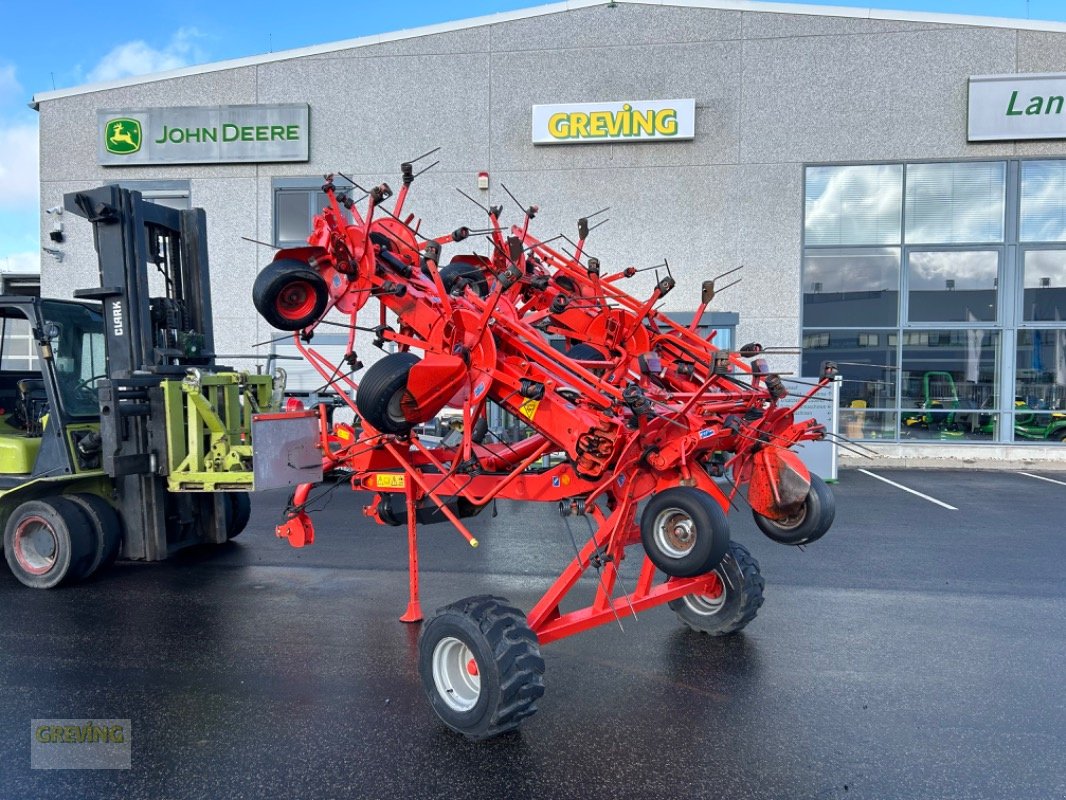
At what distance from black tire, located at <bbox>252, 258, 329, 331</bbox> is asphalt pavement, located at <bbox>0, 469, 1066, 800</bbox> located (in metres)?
2.25

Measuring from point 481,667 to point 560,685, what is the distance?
105 centimetres

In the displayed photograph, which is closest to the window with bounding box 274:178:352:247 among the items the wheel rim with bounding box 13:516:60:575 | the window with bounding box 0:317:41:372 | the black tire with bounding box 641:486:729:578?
the window with bounding box 0:317:41:372

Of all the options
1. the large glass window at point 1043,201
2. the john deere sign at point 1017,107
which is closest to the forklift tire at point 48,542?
the john deere sign at point 1017,107

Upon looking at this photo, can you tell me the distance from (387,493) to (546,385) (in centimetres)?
201

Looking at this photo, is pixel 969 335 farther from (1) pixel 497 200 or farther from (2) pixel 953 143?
(1) pixel 497 200

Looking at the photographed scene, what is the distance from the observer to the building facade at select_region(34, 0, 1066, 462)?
52.5 ft

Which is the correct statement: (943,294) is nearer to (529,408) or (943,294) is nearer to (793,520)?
(793,520)

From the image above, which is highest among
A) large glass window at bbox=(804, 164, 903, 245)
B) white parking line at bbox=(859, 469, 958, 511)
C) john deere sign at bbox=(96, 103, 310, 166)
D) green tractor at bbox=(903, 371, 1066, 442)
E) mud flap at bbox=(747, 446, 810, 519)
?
john deere sign at bbox=(96, 103, 310, 166)

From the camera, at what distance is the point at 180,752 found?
413 centimetres

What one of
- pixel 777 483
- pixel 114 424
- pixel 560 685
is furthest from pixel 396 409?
pixel 114 424

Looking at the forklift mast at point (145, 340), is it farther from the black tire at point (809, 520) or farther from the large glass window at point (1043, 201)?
the large glass window at point (1043, 201)

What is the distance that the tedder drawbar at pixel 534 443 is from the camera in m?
4.12

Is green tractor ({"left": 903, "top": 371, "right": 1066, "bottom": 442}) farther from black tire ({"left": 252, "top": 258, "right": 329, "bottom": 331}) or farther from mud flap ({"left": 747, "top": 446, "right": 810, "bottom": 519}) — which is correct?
black tire ({"left": 252, "top": 258, "right": 329, "bottom": 331})

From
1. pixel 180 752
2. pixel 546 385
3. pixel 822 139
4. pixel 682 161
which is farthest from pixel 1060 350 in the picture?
pixel 180 752
